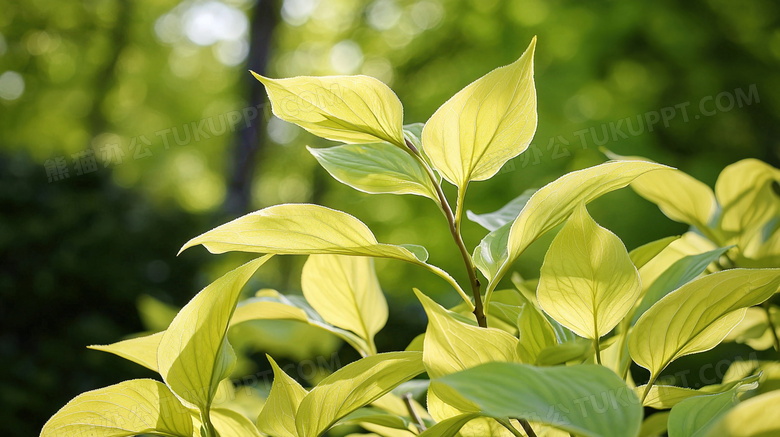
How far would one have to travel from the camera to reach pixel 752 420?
198mm

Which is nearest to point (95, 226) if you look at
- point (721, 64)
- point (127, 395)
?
point (127, 395)

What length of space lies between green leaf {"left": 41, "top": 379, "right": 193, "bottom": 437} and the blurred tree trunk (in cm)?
464

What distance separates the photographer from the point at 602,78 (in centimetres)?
488

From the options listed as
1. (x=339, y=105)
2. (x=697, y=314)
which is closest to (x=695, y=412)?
(x=697, y=314)

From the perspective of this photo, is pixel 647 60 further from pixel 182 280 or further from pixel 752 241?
pixel 752 241

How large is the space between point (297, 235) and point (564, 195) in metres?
0.15

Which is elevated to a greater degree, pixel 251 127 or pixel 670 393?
pixel 251 127

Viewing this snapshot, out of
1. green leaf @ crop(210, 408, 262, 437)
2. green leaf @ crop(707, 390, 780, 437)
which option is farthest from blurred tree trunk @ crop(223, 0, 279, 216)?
green leaf @ crop(707, 390, 780, 437)

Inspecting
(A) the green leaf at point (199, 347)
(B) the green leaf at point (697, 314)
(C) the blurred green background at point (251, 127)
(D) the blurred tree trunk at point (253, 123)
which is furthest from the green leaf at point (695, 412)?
(D) the blurred tree trunk at point (253, 123)

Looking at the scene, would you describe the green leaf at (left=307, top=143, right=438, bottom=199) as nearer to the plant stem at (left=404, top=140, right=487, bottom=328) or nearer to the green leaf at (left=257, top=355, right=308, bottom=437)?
the plant stem at (left=404, top=140, right=487, bottom=328)

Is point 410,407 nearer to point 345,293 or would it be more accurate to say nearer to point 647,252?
point 345,293

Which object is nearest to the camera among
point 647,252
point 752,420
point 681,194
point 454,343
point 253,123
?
point 752,420

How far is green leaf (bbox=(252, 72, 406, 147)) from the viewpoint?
1.13 ft

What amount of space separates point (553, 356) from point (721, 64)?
16.6ft
